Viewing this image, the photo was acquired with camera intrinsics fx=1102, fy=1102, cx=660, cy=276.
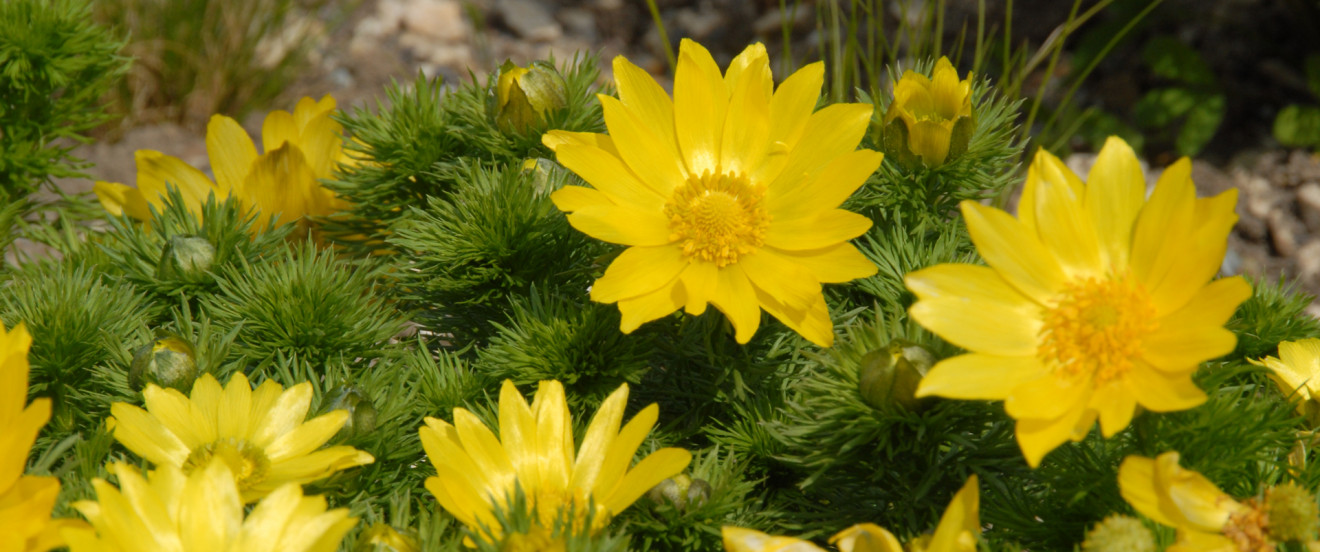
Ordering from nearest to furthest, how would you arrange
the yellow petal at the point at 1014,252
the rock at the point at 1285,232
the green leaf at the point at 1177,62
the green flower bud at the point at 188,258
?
the yellow petal at the point at 1014,252 < the green flower bud at the point at 188,258 < the rock at the point at 1285,232 < the green leaf at the point at 1177,62

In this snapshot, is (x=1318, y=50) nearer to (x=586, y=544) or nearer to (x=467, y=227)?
(x=467, y=227)

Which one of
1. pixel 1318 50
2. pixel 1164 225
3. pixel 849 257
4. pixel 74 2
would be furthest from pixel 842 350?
pixel 1318 50

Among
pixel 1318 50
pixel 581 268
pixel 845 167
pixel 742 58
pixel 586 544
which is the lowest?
pixel 586 544

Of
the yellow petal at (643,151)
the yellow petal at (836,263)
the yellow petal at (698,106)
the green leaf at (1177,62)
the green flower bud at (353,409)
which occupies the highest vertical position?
the green leaf at (1177,62)

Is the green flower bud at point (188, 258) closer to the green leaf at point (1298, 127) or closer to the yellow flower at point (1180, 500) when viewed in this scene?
the yellow flower at point (1180, 500)

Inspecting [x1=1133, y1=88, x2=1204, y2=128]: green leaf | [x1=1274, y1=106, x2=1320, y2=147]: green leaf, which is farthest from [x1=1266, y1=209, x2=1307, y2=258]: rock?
[x1=1133, y1=88, x2=1204, y2=128]: green leaf

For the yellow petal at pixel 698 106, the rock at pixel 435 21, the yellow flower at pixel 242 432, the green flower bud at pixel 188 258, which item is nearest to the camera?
the yellow flower at pixel 242 432

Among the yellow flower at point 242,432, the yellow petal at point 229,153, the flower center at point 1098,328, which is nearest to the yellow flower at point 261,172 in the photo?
the yellow petal at point 229,153
